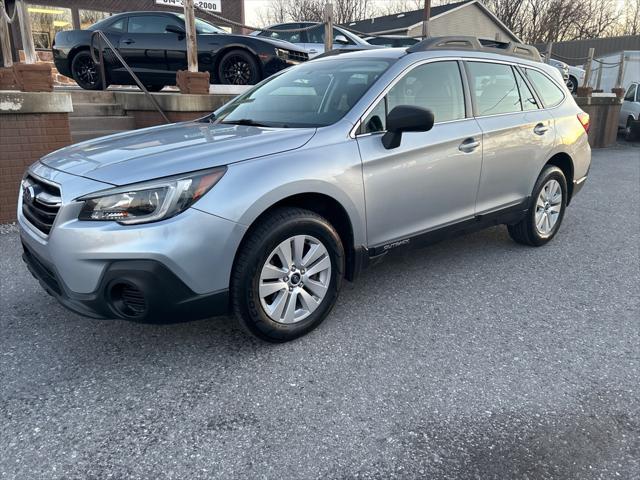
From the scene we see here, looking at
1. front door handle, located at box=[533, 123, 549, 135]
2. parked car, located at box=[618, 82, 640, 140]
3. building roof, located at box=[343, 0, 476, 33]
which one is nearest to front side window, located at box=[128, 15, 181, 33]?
front door handle, located at box=[533, 123, 549, 135]

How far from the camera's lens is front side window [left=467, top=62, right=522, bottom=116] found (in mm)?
4117

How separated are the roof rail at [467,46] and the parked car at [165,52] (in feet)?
14.8

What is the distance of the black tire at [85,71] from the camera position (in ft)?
29.9

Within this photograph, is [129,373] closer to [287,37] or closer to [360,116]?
[360,116]

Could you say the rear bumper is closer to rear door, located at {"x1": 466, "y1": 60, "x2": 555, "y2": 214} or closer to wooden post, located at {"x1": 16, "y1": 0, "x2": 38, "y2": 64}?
rear door, located at {"x1": 466, "y1": 60, "x2": 555, "y2": 214}

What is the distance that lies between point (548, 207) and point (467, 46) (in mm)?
1762

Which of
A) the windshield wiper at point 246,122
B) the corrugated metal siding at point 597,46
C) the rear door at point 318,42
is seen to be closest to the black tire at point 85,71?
the rear door at point 318,42

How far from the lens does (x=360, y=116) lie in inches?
129

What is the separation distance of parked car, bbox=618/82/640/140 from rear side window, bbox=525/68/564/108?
1429cm

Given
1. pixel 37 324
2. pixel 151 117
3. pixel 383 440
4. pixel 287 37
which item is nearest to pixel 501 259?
pixel 383 440

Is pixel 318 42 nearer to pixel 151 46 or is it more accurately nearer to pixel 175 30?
pixel 175 30

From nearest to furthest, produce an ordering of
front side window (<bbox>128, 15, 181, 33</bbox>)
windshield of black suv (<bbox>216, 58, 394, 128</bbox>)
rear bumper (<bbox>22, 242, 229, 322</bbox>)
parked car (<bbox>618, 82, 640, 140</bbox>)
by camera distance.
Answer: rear bumper (<bbox>22, 242, 229, 322</bbox>) → windshield of black suv (<bbox>216, 58, 394, 128</bbox>) → front side window (<bbox>128, 15, 181, 33</bbox>) → parked car (<bbox>618, 82, 640, 140</bbox>)

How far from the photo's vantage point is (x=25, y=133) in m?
5.49

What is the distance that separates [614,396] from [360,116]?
2105mm
